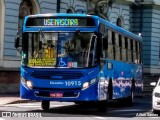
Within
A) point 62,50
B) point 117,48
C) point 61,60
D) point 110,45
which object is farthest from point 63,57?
point 117,48

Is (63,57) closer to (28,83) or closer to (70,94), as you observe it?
(70,94)

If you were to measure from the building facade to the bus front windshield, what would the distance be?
12015 mm

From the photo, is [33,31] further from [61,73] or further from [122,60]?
[122,60]

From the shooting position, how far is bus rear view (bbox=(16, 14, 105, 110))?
18125 millimetres

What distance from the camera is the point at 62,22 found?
60.7 feet

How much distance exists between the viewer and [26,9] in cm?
3378

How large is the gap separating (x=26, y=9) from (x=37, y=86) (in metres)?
16.0

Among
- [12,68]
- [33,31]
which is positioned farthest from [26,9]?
[33,31]

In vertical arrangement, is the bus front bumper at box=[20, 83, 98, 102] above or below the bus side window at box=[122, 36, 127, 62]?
below

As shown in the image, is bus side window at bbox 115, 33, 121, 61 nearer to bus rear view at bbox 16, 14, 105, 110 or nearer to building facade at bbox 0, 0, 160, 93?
bus rear view at bbox 16, 14, 105, 110

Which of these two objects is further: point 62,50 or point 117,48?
point 117,48

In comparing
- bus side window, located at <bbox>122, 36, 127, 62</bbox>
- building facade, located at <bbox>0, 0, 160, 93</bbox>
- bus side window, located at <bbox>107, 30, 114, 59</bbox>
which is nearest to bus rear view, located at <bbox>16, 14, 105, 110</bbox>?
bus side window, located at <bbox>107, 30, 114, 59</bbox>

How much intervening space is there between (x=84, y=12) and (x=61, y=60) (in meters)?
20.3

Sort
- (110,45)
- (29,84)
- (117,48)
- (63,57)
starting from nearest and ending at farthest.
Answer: (63,57) < (29,84) < (110,45) < (117,48)
